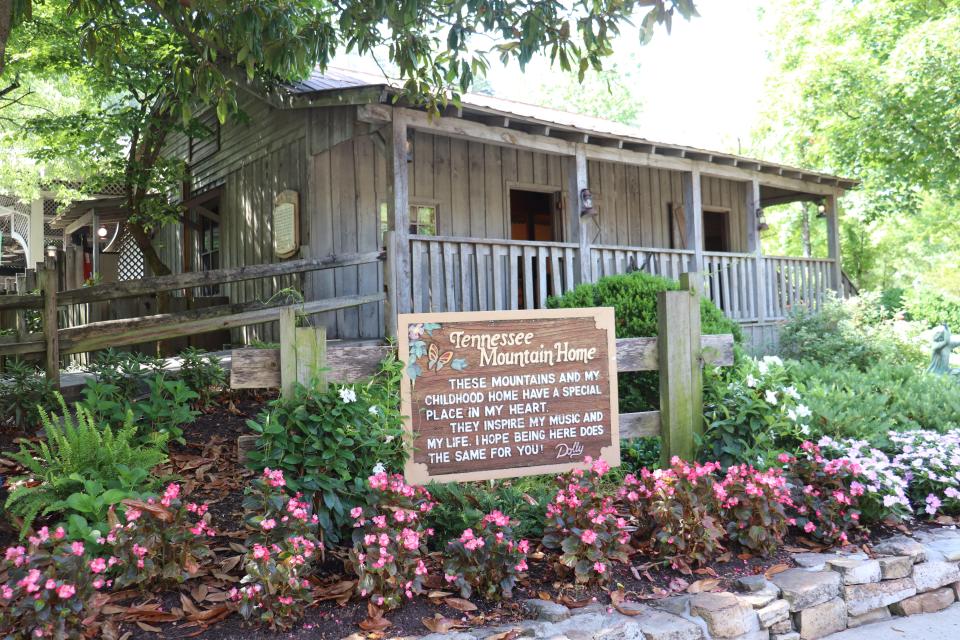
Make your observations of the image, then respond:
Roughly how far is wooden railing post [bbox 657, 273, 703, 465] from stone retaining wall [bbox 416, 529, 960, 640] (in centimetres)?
94

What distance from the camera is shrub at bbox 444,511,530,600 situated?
10.6 ft

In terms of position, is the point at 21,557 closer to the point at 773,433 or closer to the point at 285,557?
the point at 285,557

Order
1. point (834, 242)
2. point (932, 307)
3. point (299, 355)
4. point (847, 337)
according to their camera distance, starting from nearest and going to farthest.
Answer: point (299, 355), point (847, 337), point (834, 242), point (932, 307)

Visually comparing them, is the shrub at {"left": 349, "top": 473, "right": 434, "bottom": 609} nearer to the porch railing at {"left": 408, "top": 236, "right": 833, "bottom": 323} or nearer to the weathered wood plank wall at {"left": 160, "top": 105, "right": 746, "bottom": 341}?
the porch railing at {"left": 408, "top": 236, "right": 833, "bottom": 323}

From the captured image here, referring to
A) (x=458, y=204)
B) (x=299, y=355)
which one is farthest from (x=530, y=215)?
(x=299, y=355)

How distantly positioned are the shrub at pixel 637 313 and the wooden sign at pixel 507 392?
1725 mm

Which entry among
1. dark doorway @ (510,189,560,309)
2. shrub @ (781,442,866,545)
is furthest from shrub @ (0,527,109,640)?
dark doorway @ (510,189,560,309)

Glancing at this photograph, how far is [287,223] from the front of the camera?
9.78 m

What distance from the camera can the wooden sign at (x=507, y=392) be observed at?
3.83 m

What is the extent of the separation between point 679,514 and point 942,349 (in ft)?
22.1

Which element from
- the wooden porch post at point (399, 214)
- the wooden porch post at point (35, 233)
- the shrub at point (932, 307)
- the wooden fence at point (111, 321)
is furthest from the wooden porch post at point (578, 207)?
the wooden porch post at point (35, 233)

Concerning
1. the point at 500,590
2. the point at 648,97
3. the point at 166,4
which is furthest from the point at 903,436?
the point at 648,97

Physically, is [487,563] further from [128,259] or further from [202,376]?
[128,259]

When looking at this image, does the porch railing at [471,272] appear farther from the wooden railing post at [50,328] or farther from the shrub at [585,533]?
the shrub at [585,533]
